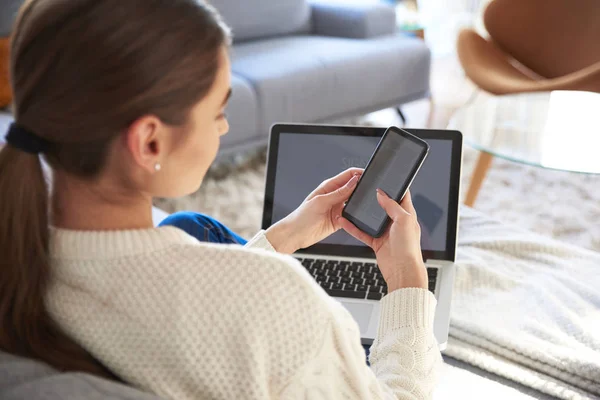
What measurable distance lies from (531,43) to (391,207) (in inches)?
93.7

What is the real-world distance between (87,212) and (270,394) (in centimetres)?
25

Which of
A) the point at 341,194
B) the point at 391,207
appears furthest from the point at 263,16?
the point at 391,207

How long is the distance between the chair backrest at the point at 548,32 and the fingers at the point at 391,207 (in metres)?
2.28

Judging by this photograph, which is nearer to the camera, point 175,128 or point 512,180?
point 175,128

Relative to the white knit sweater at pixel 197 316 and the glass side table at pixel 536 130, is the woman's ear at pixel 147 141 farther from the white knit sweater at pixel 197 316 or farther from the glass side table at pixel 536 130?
the glass side table at pixel 536 130

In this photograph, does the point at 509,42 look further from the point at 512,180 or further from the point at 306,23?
the point at 306,23

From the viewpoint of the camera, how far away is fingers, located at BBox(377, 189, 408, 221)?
97cm

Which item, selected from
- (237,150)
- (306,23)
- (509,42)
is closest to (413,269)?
(237,150)

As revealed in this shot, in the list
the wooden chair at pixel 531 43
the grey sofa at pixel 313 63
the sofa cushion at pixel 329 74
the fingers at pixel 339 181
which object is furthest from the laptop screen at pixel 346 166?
the wooden chair at pixel 531 43

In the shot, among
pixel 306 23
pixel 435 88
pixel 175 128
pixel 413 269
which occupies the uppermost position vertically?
pixel 175 128

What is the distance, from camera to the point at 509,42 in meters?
3.13

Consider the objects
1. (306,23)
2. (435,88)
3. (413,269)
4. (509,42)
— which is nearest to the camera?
(413,269)

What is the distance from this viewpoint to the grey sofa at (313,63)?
2.73 meters

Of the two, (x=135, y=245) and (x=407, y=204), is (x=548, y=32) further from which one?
(x=135, y=245)
